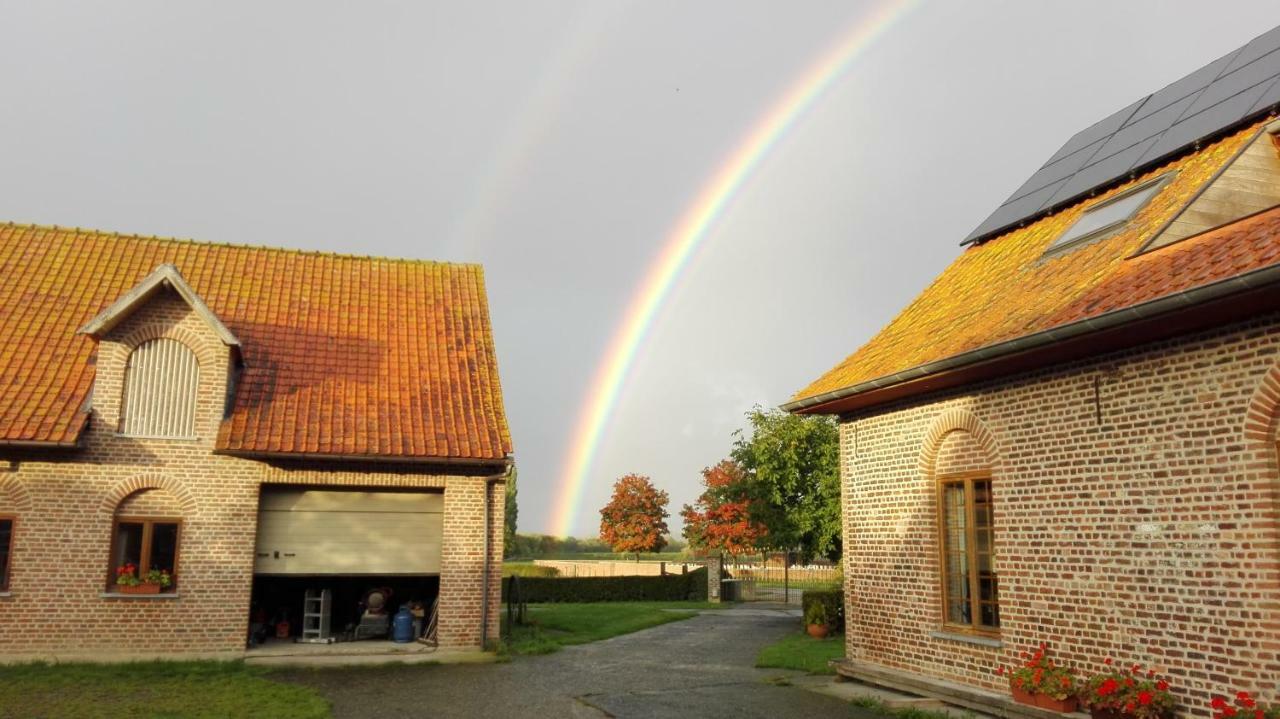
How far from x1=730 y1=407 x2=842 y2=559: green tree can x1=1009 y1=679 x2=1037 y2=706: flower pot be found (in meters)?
14.4

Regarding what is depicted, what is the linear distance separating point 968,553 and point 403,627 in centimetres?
1002

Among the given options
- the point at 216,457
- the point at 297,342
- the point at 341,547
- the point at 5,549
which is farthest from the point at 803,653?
the point at 5,549

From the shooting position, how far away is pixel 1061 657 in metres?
9.42

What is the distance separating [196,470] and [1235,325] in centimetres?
1451

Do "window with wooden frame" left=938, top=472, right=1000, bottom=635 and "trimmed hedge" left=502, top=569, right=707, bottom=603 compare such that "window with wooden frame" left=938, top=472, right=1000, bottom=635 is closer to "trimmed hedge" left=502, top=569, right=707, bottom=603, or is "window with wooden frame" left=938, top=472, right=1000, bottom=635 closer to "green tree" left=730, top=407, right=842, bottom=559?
"green tree" left=730, top=407, right=842, bottom=559

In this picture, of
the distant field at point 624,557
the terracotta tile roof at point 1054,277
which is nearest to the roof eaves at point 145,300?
the terracotta tile roof at point 1054,277

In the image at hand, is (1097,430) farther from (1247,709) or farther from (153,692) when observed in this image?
(153,692)

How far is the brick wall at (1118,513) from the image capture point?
767 centimetres

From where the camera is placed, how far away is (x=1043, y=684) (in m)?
9.12

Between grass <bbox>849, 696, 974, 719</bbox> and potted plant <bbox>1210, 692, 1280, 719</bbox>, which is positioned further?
grass <bbox>849, 696, 974, 719</bbox>

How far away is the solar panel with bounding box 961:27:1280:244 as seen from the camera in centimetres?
1177

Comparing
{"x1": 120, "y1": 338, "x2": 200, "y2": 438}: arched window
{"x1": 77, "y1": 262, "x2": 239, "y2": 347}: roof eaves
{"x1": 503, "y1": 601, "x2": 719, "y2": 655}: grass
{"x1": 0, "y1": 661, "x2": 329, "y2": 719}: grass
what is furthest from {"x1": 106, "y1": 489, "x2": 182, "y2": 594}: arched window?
{"x1": 503, "y1": 601, "x2": 719, "y2": 655}: grass

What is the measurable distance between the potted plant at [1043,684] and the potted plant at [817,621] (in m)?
9.79

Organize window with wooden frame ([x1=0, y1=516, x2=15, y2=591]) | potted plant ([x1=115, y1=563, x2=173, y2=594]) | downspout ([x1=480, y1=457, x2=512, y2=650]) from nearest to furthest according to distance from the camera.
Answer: window with wooden frame ([x1=0, y1=516, x2=15, y2=591]) < potted plant ([x1=115, y1=563, x2=173, y2=594]) < downspout ([x1=480, y1=457, x2=512, y2=650])
